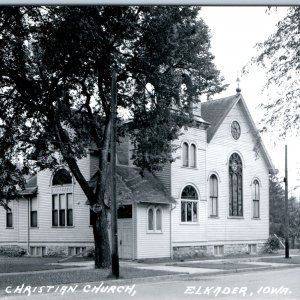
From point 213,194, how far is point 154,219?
3745mm

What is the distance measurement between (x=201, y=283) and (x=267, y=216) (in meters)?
13.4

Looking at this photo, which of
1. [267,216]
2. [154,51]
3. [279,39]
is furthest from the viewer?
[267,216]

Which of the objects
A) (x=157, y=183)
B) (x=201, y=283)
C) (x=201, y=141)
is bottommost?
(x=201, y=283)

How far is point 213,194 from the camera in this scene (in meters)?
28.8

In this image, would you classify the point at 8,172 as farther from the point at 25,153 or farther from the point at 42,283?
the point at 42,283

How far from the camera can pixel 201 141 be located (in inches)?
1016

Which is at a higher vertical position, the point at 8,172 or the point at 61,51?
the point at 61,51

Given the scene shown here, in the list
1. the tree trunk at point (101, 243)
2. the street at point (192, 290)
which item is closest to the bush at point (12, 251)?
the tree trunk at point (101, 243)

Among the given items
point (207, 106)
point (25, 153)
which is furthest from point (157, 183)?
point (25, 153)

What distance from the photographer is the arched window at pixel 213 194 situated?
92.5 ft

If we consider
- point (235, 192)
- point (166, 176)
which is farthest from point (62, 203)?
point (235, 192)

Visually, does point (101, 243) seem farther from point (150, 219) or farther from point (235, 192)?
point (235, 192)

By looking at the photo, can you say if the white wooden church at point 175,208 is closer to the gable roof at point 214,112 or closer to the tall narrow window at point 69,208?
the tall narrow window at point 69,208

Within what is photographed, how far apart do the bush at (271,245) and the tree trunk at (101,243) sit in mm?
12299
